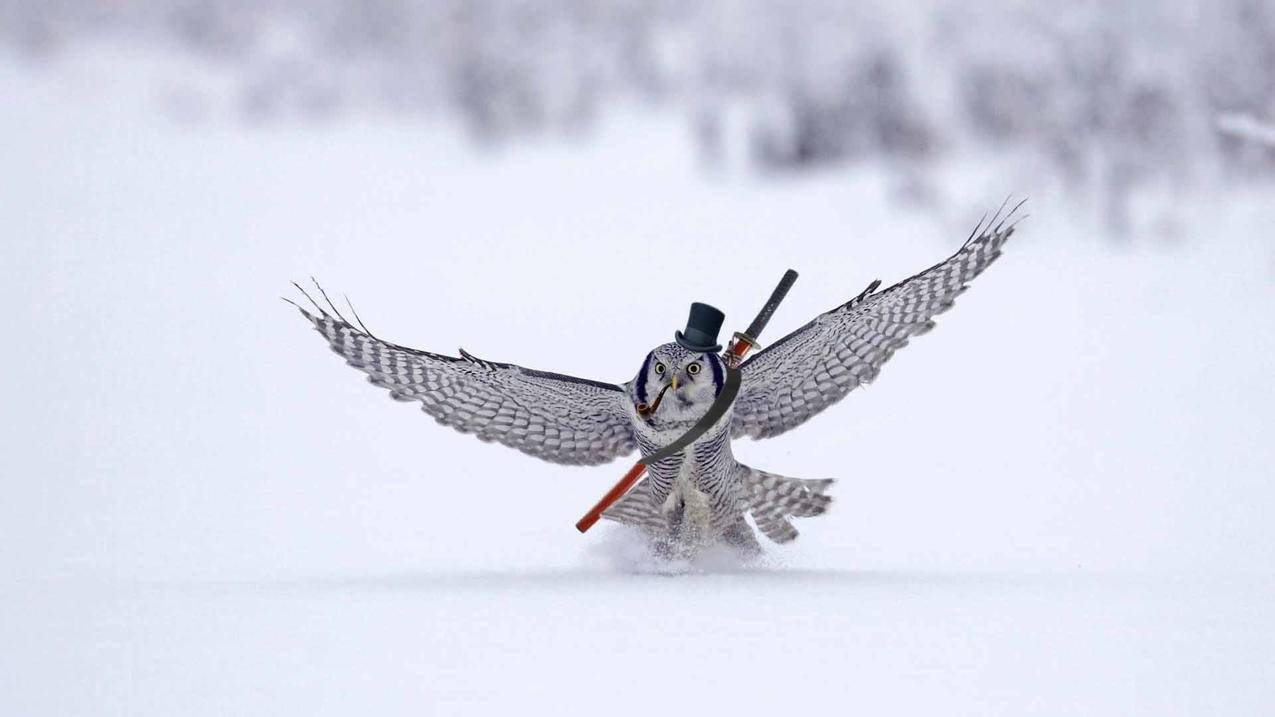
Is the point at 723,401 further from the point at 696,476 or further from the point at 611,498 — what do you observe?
the point at 611,498

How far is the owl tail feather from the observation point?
450cm

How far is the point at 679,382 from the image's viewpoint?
4082 millimetres

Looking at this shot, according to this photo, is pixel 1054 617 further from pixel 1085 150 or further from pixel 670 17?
pixel 670 17

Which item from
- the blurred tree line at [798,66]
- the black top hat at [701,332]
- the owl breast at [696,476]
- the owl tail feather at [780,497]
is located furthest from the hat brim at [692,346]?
the blurred tree line at [798,66]

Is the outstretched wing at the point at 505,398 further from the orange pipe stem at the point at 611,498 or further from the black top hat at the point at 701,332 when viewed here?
the black top hat at the point at 701,332

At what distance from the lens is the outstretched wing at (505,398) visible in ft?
14.1

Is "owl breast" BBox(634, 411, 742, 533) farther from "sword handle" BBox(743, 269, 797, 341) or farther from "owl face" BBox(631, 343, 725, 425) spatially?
"sword handle" BBox(743, 269, 797, 341)

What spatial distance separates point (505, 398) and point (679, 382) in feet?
2.09

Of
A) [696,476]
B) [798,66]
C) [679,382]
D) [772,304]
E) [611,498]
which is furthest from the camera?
[798,66]

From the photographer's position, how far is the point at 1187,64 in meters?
11.6

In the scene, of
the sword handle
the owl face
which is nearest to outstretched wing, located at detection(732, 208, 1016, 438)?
the sword handle

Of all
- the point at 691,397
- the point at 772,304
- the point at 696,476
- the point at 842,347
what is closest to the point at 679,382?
→ the point at 691,397

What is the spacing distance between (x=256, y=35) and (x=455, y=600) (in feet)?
33.8

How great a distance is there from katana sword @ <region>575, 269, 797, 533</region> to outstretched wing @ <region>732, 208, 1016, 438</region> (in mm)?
95
